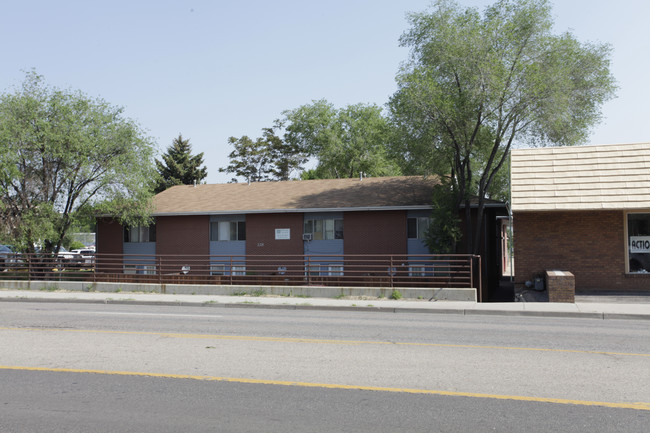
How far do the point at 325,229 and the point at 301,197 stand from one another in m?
2.51

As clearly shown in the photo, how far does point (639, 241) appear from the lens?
17781 mm

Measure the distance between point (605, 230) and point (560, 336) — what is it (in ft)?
28.7

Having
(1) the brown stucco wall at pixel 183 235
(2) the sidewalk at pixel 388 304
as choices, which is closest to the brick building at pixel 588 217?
(2) the sidewalk at pixel 388 304

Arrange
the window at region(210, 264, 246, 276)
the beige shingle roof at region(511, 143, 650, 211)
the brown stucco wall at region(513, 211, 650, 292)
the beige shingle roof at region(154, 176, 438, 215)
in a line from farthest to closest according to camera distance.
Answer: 1. the beige shingle roof at region(154, 176, 438, 215)
2. the window at region(210, 264, 246, 276)
3. the brown stucco wall at region(513, 211, 650, 292)
4. the beige shingle roof at region(511, 143, 650, 211)

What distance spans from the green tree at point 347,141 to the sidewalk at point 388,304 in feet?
119

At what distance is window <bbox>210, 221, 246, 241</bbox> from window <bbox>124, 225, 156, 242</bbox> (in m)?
3.52

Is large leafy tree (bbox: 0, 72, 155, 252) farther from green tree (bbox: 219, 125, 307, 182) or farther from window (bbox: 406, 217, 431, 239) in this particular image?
green tree (bbox: 219, 125, 307, 182)

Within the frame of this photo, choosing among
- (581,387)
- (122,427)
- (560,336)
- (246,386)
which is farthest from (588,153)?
(122,427)

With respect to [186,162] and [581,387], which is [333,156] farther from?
[581,387]

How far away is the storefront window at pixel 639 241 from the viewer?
1775cm

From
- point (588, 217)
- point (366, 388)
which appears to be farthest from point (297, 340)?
point (588, 217)

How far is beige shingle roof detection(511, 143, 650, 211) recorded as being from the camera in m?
17.5

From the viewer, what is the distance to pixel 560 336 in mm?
10625

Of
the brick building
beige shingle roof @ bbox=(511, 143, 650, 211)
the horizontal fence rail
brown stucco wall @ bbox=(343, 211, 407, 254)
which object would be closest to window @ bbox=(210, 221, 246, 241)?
the horizontal fence rail
